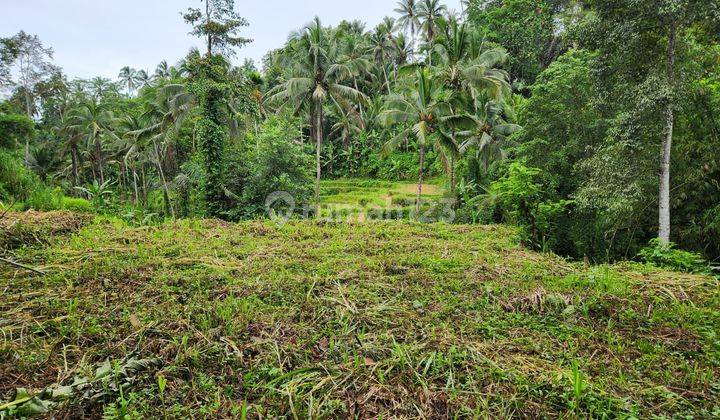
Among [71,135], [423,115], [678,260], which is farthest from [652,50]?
[71,135]

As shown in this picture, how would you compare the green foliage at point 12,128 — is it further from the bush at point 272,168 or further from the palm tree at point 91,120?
the palm tree at point 91,120

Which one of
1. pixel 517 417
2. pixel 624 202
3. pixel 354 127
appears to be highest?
pixel 354 127

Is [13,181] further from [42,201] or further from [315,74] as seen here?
[315,74]

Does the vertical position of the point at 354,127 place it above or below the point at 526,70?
below

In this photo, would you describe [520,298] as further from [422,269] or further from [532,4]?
A: [532,4]

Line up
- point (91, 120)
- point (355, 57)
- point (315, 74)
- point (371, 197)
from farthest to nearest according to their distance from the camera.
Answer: point (355, 57) < point (91, 120) < point (371, 197) < point (315, 74)

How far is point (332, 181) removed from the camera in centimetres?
2798

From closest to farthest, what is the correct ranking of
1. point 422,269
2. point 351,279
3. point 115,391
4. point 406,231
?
1. point 115,391
2. point 351,279
3. point 422,269
4. point 406,231

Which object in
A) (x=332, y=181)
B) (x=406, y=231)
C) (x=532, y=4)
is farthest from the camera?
(x=332, y=181)

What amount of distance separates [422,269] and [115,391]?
9.23 feet

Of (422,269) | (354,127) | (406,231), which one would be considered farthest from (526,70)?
(422,269)

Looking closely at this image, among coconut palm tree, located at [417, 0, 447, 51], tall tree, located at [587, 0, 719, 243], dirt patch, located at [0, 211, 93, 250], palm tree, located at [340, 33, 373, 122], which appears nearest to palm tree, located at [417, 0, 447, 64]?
coconut palm tree, located at [417, 0, 447, 51]

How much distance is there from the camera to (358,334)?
239 centimetres

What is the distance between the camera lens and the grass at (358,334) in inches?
70.5
